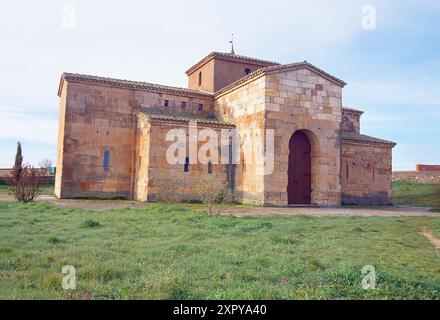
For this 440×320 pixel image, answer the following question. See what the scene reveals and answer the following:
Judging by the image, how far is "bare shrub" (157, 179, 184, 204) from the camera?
15.2 metres

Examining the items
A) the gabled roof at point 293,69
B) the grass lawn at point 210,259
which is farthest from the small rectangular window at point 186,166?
the grass lawn at point 210,259

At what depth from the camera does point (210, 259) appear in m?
5.54

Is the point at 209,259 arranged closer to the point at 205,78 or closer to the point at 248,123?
the point at 248,123

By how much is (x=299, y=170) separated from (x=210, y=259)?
41.9 feet

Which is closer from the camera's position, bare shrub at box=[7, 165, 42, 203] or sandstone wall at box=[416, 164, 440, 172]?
bare shrub at box=[7, 165, 42, 203]

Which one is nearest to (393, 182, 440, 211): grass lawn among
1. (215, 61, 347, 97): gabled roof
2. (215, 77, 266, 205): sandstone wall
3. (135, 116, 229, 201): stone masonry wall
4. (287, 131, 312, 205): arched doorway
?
(287, 131, 312, 205): arched doorway

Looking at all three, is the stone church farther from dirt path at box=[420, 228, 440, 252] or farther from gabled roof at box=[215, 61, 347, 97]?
dirt path at box=[420, 228, 440, 252]

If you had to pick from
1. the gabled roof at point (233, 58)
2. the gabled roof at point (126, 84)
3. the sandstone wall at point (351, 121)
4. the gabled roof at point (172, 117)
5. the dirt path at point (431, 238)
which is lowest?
the dirt path at point (431, 238)

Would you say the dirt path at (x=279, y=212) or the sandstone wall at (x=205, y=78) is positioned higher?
the sandstone wall at (x=205, y=78)

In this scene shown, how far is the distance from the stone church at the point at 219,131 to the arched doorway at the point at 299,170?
0.05 metres

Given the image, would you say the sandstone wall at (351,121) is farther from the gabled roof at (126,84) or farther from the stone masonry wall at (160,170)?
the stone masonry wall at (160,170)

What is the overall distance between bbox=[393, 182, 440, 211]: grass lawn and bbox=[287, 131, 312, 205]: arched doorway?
732 cm

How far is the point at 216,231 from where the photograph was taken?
8.16m

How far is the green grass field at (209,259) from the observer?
407 centimetres
